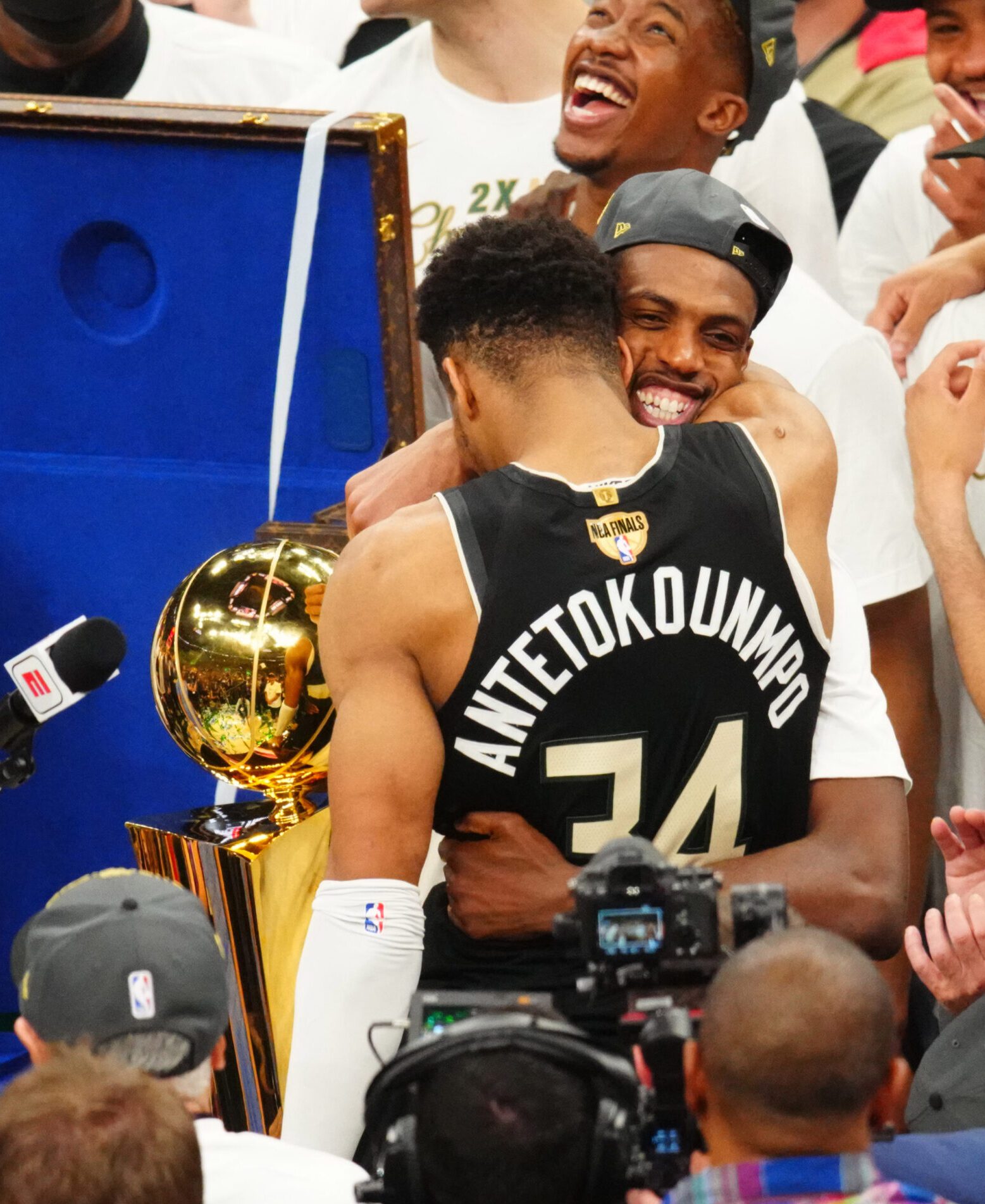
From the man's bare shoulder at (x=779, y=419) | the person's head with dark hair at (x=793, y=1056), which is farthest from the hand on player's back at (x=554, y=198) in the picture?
the person's head with dark hair at (x=793, y=1056)

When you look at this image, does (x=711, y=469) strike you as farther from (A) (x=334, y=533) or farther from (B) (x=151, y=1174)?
(B) (x=151, y=1174)

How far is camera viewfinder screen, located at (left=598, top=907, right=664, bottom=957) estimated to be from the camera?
156 centimetres

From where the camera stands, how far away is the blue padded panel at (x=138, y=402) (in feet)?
9.74

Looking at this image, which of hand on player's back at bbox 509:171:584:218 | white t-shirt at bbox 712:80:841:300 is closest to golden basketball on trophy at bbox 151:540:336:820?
hand on player's back at bbox 509:171:584:218

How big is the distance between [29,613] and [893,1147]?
2054 millimetres

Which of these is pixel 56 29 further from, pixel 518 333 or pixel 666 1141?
pixel 666 1141

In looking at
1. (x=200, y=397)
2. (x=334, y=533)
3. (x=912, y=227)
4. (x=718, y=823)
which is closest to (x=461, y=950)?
(x=718, y=823)

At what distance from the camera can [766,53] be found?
333 cm

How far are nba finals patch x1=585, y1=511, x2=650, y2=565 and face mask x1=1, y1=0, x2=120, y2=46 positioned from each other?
2.34 meters

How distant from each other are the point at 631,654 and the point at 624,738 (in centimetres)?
10

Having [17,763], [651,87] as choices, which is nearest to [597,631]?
[17,763]

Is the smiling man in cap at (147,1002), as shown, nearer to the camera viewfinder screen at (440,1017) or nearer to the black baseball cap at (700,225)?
the camera viewfinder screen at (440,1017)

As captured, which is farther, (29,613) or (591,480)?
(29,613)

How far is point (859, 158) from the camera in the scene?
3.90 m
